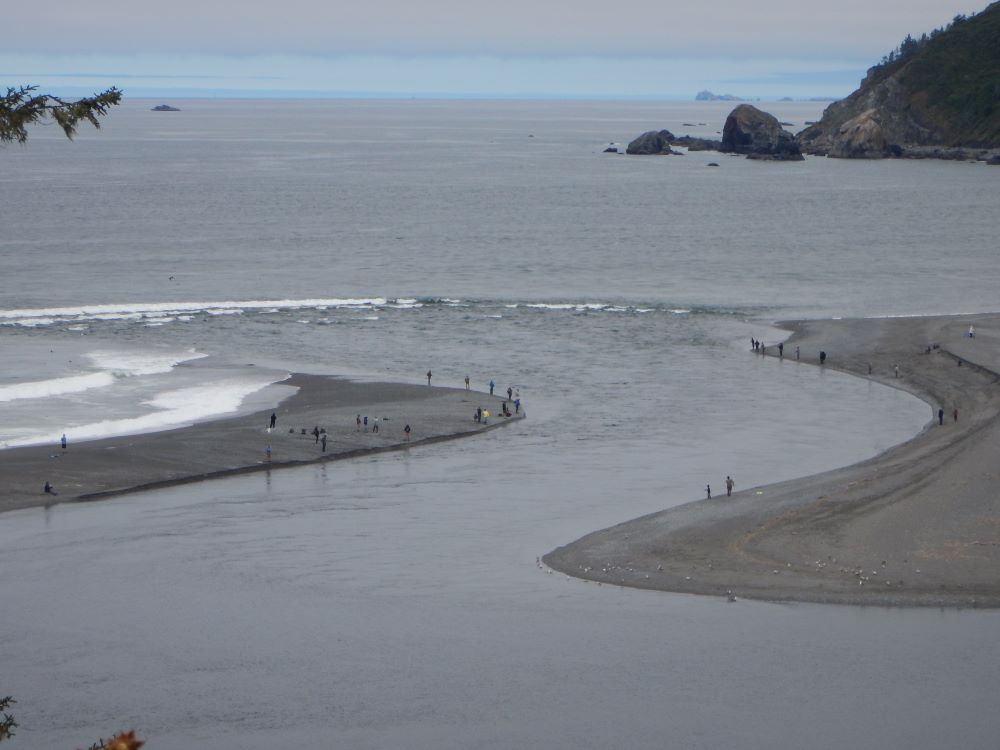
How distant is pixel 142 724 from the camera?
23.9 meters

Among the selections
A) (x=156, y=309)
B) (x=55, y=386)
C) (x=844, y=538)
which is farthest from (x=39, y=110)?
(x=156, y=309)

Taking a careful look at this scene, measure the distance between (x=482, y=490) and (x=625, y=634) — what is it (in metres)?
10.9

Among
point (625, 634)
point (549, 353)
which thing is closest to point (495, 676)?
point (625, 634)

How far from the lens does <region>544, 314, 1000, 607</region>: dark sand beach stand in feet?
97.5

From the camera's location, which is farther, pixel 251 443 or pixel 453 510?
pixel 251 443

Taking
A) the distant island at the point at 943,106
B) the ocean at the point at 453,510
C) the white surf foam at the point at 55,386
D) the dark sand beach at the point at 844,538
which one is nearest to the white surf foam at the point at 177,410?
the ocean at the point at 453,510

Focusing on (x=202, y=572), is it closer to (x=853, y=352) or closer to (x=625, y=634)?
(x=625, y=634)

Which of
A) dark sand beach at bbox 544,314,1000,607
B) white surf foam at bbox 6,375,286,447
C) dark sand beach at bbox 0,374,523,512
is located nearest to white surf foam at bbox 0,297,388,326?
white surf foam at bbox 6,375,286,447

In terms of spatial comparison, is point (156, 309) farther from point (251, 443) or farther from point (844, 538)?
point (844, 538)

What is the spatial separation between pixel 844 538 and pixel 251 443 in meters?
18.8

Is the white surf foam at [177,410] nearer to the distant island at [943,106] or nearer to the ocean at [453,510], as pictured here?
the ocean at [453,510]

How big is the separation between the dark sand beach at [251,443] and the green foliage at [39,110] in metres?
26.2

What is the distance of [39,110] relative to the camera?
10.9 meters

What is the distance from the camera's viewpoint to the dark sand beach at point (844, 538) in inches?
1170
